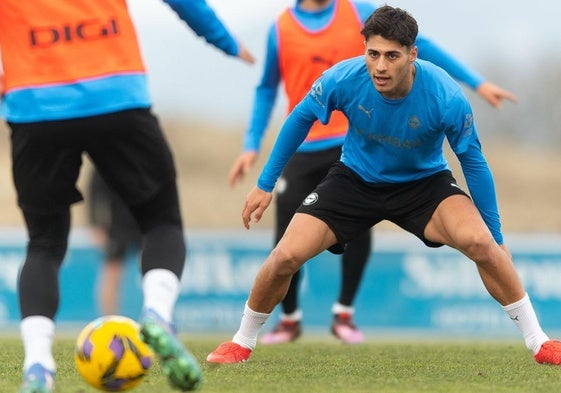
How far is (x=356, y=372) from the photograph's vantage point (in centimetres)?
627

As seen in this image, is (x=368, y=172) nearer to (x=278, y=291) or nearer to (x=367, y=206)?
(x=367, y=206)

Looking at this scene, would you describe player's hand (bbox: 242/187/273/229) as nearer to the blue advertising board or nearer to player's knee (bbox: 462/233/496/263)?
player's knee (bbox: 462/233/496/263)

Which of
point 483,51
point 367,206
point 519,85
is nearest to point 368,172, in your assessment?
point 367,206

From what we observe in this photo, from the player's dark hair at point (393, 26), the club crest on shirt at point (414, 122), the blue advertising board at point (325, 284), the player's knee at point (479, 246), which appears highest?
the player's dark hair at point (393, 26)

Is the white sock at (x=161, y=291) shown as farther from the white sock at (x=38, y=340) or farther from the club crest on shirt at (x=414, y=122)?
the club crest on shirt at (x=414, y=122)

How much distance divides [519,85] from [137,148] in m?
17.7

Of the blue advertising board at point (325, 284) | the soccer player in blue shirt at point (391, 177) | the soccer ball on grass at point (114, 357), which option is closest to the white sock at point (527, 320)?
the soccer player in blue shirt at point (391, 177)

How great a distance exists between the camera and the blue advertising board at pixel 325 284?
1415 centimetres

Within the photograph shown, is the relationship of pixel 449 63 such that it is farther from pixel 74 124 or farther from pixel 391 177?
pixel 74 124

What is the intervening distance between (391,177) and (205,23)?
1.59 meters

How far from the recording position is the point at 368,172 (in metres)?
6.60

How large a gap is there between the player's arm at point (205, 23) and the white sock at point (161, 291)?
1.16m

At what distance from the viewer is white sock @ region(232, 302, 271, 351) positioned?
6680 mm

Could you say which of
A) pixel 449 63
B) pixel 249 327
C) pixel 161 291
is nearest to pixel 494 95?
pixel 449 63
